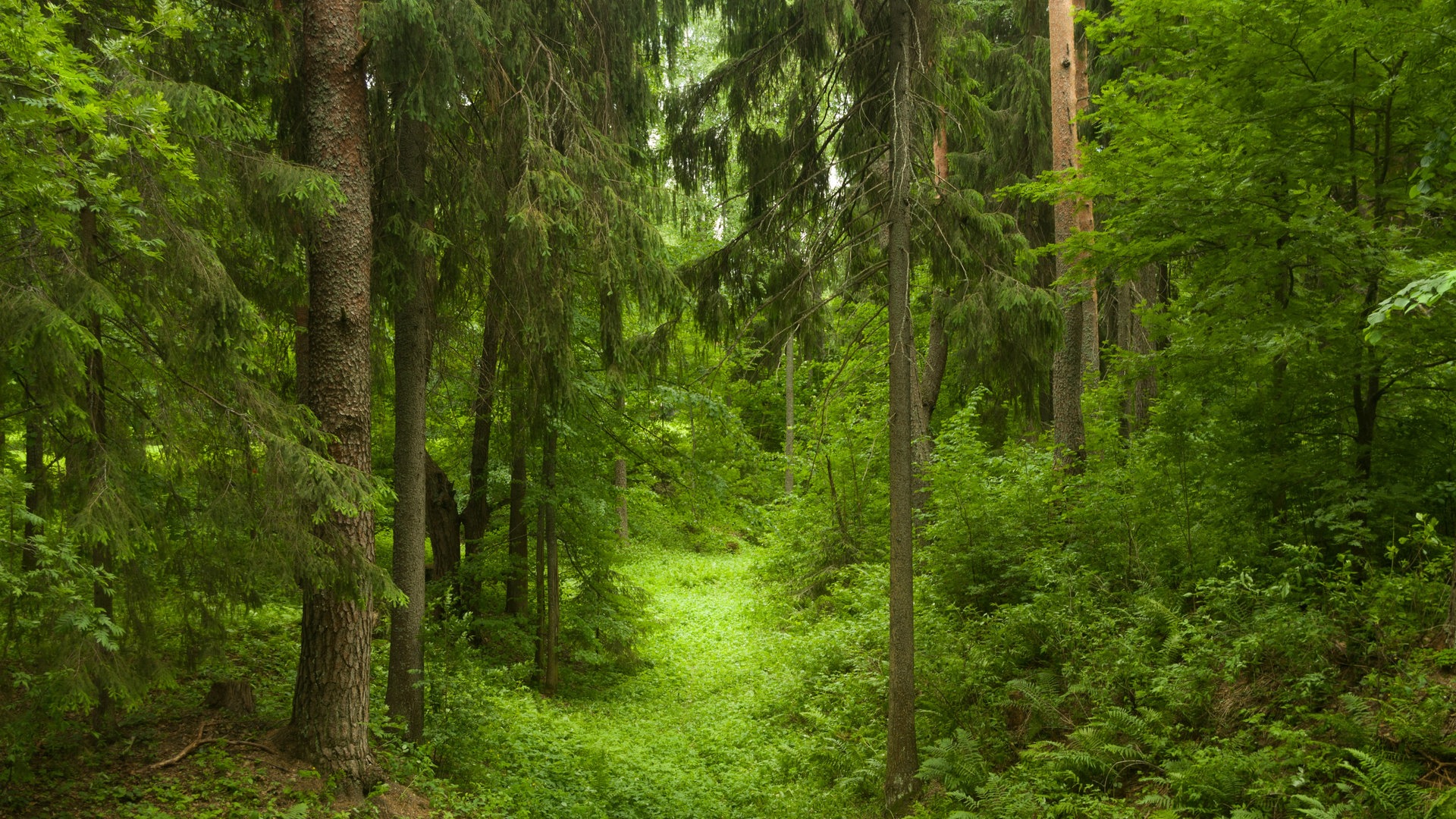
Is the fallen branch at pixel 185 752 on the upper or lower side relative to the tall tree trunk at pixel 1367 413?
lower

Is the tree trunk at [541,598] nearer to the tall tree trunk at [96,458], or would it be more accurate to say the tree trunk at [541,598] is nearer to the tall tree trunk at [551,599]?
the tall tree trunk at [551,599]

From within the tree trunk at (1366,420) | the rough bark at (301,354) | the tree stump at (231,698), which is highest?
the rough bark at (301,354)

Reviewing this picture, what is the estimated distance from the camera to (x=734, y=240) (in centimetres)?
862

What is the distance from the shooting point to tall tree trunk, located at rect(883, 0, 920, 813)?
25.5 ft

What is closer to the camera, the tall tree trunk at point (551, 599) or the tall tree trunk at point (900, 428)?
the tall tree trunk at point (900, 428)

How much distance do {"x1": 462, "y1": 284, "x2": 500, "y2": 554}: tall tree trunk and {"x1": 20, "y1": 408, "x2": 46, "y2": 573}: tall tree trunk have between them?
423 centimetres

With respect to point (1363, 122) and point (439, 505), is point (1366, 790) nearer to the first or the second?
point (1363, 122)

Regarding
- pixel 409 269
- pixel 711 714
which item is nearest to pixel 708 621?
pixel 711 714

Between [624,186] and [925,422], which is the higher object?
[624,186]

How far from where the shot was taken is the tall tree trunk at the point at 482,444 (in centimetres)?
1040

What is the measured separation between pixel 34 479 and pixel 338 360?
213cm

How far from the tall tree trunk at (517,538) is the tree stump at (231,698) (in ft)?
14.1

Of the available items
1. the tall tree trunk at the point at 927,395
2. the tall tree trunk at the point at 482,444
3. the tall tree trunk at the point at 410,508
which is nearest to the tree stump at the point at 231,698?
the tall tree trunk at the point at 410,508

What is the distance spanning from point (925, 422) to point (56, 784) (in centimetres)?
1141
